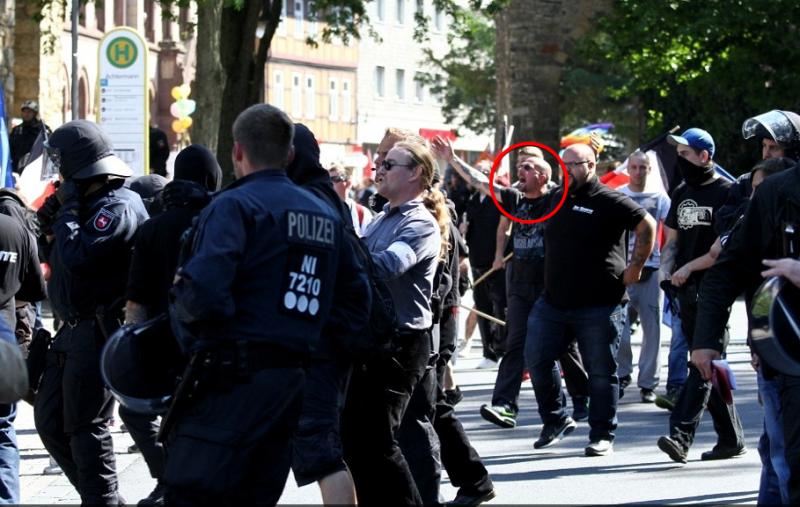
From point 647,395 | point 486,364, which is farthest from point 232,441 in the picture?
point 486,364

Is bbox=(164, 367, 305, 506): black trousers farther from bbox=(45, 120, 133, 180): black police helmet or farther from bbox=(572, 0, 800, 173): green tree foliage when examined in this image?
bbox=(572, 0, 800, 173): green tree foliage

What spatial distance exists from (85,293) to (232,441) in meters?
2.28

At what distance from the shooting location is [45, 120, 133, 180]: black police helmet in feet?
24.6

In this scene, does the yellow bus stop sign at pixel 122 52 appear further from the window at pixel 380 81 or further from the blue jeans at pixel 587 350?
the window at pixel 380 81

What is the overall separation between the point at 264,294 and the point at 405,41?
7810cm

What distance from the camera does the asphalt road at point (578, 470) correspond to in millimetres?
8883

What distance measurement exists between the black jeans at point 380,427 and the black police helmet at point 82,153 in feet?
4.72

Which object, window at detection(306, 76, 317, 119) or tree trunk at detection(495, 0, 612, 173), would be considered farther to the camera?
window at detection(306, 76, 317, 119)

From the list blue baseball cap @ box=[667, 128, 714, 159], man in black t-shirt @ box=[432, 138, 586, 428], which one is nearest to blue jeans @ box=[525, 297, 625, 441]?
man in black t-shirt @ box=[432, 138, 586, 428]

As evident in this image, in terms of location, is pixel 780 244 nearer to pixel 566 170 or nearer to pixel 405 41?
pixel 566 170

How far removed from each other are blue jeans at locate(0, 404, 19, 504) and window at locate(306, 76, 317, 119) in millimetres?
67606

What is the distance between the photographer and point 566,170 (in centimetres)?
1058

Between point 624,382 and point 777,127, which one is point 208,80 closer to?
point 624,382

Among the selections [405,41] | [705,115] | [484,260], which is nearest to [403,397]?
[484,260]
